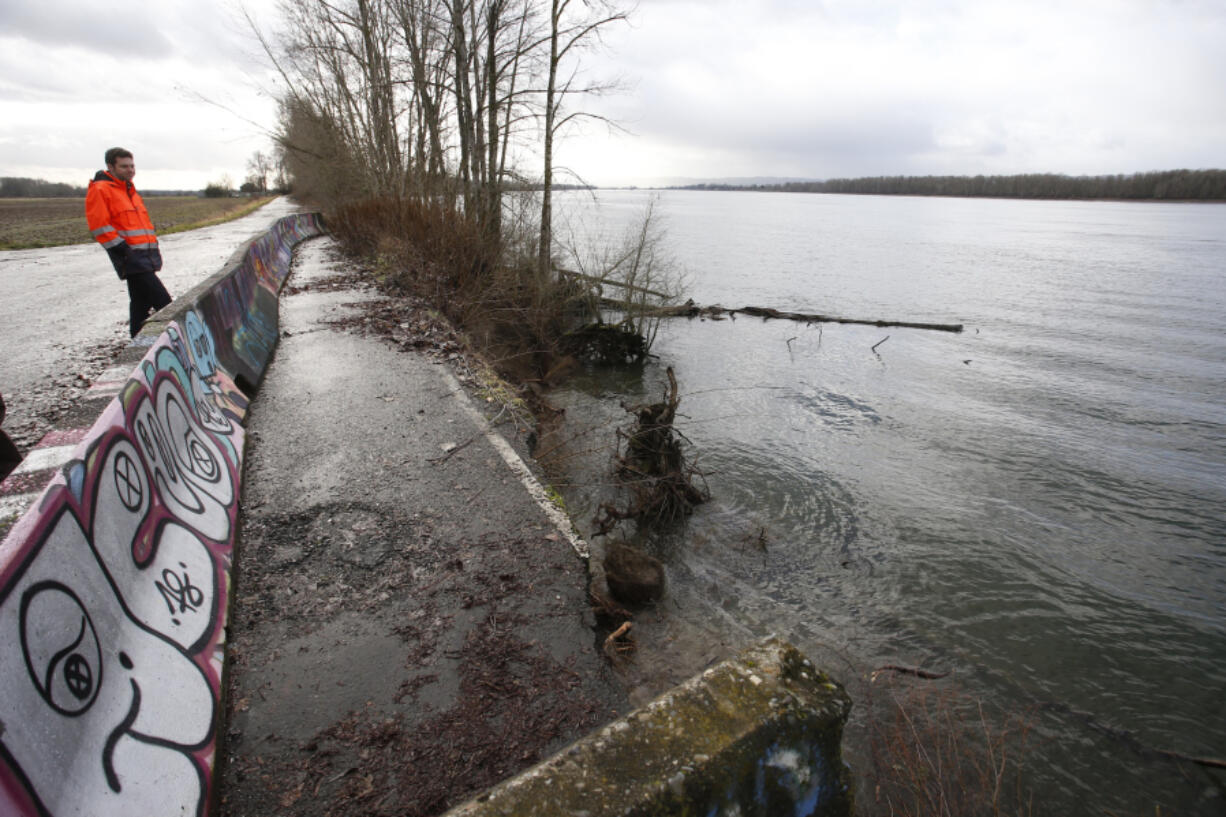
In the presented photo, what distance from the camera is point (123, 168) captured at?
6.69m

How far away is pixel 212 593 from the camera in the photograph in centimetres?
316

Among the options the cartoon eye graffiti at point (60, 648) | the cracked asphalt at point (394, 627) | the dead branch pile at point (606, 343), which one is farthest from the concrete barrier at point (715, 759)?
the dead branch pile at point (606, 343)

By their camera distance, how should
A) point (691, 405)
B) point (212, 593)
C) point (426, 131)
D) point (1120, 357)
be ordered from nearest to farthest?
point (212, 593), point (691, 405), point (1120, 357), point (426, 131)

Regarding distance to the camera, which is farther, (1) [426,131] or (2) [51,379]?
(1) [426,131]

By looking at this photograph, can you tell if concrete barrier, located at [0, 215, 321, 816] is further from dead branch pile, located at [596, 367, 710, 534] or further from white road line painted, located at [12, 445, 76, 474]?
dead branch pile, located at [596, 367, 710, 534]

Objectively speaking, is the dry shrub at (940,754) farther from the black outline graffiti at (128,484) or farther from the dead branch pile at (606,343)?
the dead branch pile at (606,343)

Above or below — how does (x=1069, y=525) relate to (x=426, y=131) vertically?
below

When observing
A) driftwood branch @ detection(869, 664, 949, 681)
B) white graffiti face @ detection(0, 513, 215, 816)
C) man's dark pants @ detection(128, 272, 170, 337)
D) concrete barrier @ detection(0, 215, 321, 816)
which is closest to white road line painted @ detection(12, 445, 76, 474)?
concrete barrier @ detection(0, 215, 321, 816)

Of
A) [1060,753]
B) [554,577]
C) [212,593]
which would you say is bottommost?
[1060,753]

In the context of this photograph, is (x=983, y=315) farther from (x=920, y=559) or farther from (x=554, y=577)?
(x=554, y=577)

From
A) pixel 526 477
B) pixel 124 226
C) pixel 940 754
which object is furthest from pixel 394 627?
pixel 124 226

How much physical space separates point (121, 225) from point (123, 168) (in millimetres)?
616

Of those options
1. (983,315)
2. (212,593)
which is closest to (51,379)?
(212,593)

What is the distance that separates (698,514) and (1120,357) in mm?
14498
